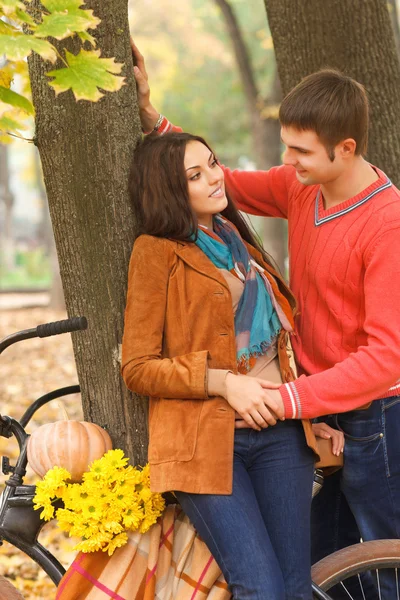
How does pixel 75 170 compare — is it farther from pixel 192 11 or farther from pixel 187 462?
pixel 192 11

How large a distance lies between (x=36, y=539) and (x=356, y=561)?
111 centimetres

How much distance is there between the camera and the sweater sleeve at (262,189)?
123 inches

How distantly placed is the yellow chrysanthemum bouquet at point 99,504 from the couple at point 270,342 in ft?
0.45

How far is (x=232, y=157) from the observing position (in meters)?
27.0

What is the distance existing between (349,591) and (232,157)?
24.8 m

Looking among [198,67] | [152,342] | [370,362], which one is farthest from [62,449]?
[198,67]

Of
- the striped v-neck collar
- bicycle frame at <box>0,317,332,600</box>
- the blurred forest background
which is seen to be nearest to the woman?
bicycle frame at <box>0,317,332,600</box>

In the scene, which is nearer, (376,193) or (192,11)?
(376,193)

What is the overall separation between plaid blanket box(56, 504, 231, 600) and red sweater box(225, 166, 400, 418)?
1.90 feet

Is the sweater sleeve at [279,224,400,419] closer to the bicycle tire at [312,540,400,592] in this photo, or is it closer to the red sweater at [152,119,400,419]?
the red sweater at [152,119,400,419]

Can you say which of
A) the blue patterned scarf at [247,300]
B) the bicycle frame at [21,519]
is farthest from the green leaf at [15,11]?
the bicycle frame at [21,519]

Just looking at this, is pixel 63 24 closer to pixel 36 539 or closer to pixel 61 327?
pixel 61 327

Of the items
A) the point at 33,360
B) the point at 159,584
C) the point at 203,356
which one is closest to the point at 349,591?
the point at 159,584

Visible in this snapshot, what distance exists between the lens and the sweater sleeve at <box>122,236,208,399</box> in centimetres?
245
